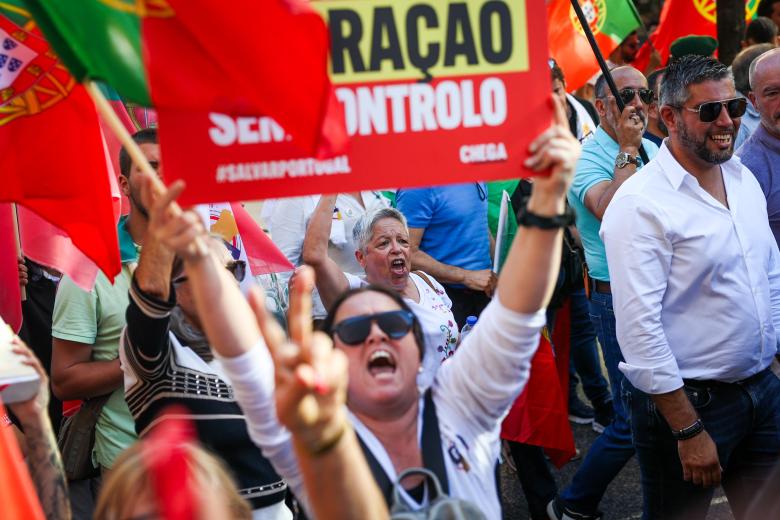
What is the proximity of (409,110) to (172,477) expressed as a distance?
119 centimetres

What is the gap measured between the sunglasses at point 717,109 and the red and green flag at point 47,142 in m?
2.23

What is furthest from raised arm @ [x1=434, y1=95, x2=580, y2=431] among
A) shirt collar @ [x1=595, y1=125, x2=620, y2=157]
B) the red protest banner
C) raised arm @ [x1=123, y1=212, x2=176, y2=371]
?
shirt collar @ [x1=595, y1=125, x2=620, y2=157]

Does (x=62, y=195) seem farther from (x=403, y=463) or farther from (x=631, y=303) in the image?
(x=631, y=303)

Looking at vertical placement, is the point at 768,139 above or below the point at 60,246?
above

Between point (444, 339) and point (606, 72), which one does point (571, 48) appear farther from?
point (444, 339)

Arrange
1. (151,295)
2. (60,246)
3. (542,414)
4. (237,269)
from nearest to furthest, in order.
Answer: (151,295)
(237,269)
(60,246)
(542,414)

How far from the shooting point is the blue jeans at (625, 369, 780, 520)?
14.0ft

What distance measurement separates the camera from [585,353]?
22.9 ft

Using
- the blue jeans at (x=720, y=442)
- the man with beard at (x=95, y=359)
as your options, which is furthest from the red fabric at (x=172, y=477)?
the blue jeans at (x=720, y=442)

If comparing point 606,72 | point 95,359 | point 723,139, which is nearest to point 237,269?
point 95,359

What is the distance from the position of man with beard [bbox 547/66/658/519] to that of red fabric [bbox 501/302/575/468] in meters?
0.18

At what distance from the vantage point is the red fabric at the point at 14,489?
8.60ft

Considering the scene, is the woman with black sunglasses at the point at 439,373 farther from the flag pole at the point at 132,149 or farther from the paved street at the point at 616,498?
the paved street at the point at 616,498

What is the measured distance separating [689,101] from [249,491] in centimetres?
224
